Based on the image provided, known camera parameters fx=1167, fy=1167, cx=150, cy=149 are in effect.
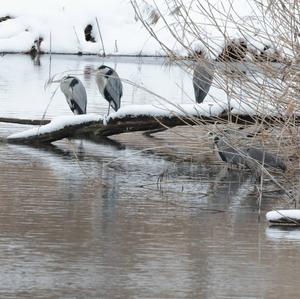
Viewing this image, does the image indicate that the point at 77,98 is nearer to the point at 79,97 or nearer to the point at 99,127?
the point at 79,97

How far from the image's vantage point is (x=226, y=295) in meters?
6.09

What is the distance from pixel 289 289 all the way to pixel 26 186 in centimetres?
376

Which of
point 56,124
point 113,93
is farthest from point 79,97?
point 56,124

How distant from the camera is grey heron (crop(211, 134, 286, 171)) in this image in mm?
9547

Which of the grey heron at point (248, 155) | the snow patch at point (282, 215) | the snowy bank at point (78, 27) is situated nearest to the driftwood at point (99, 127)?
the grey heron at point (248, 155)

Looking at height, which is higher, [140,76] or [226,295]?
[140,76]

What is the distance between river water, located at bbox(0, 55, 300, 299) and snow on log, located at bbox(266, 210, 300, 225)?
0.30ft

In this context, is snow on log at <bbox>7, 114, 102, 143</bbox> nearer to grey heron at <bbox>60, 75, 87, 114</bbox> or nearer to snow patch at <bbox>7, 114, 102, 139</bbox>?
snow patch at <bbox>7, 114, 102, 139</bbox>

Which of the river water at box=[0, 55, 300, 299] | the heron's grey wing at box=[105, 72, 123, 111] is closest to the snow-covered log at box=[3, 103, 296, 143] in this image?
the river water at box=[0, 55, 300, 299]

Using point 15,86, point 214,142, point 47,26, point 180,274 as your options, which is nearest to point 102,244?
point 180,274

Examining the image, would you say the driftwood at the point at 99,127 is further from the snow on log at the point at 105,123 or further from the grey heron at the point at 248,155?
the grey heron at the point at 248,155

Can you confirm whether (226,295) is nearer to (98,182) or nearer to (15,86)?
(98,182)

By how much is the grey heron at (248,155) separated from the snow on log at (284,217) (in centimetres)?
82

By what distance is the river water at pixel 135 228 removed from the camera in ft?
20.6
